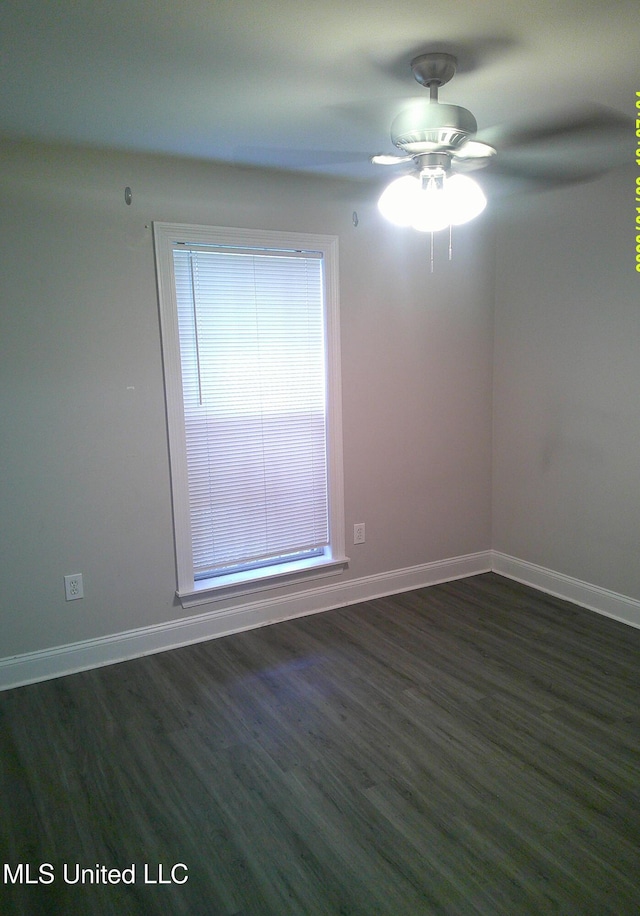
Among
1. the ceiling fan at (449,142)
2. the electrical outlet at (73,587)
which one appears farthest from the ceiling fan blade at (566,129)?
the electrical outlet at (73,587)

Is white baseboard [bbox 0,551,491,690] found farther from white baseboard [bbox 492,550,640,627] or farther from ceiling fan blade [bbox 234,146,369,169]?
ceiling fan blade [bbox 234,146,369,169]

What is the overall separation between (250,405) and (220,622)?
1149mm

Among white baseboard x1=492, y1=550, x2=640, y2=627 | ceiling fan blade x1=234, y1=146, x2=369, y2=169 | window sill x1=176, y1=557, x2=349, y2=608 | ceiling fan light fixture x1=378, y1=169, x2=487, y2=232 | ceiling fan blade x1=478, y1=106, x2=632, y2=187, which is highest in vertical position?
ceiling fan blade x1=234, y1=146, x2=369, y2=169

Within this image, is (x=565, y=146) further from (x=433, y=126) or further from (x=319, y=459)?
(x=319, y=459)

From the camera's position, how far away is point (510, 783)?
205 cm

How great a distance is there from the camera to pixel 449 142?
194 cm

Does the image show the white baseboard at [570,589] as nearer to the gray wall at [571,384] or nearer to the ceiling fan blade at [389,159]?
the gray wall at [571,384]

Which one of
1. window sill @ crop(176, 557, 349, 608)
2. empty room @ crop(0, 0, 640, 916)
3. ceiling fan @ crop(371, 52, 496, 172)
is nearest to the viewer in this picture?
empty room @ crop(0, 0, 640, 916)

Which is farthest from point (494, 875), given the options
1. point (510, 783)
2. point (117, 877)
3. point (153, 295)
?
point (153, 295)

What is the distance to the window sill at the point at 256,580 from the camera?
3.09m

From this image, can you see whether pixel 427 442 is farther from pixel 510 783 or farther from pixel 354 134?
pixel 510 783

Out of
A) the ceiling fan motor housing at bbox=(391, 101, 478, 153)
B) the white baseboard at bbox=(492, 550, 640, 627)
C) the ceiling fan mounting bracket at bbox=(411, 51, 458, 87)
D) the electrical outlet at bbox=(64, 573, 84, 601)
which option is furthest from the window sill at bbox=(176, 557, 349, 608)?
the ceiling fan mounting bracket at bbox=(411, 51, 458, 87)

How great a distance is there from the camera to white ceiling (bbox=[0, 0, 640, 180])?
1.58 m

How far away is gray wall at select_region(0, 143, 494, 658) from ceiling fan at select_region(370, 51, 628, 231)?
1010 millimetres
